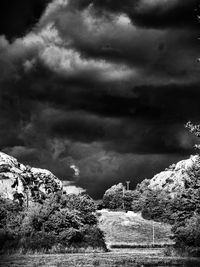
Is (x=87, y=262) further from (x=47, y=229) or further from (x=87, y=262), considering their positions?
(x=47, y=229)

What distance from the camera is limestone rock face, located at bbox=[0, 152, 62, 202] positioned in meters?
142

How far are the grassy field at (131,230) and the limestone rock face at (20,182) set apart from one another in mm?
20137

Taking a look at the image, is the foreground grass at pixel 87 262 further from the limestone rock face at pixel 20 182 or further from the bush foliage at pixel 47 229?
the limestone rock face at pixel 20 182

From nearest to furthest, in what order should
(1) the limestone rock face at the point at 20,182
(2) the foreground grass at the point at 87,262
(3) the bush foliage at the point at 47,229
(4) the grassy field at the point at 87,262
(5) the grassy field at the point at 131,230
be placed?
(4) the grassy field at the point at 87,262, (2) the foreground grass at the point at 87,262, (3) the bush foliage at the point at 47,229, (5) the grassy field at the point at 131,230, (1) the limestone rock face at the point at 20,182

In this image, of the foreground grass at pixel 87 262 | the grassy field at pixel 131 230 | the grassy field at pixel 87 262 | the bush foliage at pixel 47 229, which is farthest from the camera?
the grassy field at pixel 131 230

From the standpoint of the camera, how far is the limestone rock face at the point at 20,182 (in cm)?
14238

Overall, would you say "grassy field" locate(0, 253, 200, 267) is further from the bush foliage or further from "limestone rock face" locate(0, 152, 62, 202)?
"limestone rock face" locate(0, 152, 62, 202)

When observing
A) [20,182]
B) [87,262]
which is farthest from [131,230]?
[87,262]

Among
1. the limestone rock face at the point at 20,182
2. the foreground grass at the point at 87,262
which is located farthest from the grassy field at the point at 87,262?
the limestone rock face at the point at 20,182

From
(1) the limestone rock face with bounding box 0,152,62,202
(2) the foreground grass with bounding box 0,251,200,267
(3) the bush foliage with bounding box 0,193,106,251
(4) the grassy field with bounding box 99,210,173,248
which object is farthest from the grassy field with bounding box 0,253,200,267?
(1) the limestone rock face with bounding box 0,152,62,202

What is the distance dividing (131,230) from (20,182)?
40143 millimetres

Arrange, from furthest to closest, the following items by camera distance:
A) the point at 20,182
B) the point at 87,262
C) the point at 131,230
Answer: the point at 20,182 < the point at 131,230 < the point at 87,262

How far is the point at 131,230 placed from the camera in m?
129

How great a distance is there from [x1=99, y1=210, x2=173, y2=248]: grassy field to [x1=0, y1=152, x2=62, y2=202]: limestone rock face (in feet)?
66.1
